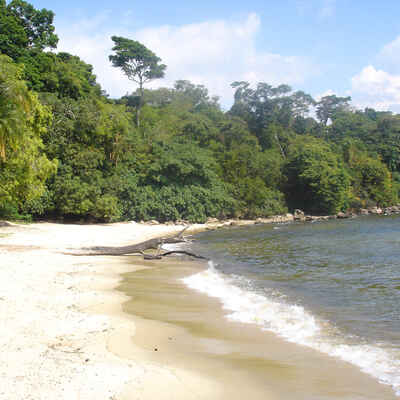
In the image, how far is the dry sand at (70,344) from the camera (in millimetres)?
4379

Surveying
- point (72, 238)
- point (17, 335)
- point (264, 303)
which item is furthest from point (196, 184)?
point (17, 335)

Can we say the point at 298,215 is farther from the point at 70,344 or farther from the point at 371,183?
the point at 70,344

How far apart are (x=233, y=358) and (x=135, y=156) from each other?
3599cm

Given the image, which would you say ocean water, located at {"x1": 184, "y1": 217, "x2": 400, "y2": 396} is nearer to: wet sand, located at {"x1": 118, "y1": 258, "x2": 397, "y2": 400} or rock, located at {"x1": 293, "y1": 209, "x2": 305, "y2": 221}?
wet sand, located at {"x1": 118, "y1": 258, "x2": 397, "y2": 400}

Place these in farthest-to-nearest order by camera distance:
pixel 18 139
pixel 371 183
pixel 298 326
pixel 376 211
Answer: pixel 371 183 < pixel 376 211 < pixel 18 139 < pixel 298 326

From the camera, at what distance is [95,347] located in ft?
18.7

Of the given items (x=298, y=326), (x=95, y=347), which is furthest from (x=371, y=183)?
(x=95, y=347)

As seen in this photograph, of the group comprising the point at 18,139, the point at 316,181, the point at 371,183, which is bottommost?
the point at 371,183

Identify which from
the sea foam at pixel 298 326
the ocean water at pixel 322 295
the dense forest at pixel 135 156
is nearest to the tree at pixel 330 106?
the dense forest at pixel 135 156

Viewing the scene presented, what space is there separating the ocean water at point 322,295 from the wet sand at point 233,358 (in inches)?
14.3

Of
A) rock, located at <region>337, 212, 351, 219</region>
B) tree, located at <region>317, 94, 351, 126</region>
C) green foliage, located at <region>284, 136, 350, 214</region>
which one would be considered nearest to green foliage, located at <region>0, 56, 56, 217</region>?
green foliage, located at <region>284, 136, 350, 214</region>

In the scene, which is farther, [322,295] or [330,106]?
[330,106]

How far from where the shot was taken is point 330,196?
48531 mm

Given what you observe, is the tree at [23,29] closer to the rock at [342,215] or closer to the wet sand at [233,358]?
the wet sand at [233,358]
